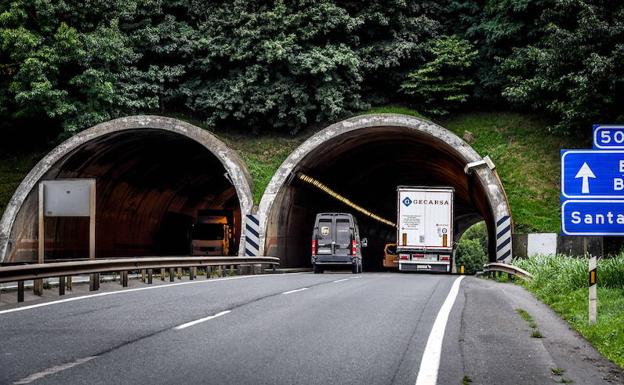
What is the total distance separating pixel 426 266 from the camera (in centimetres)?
3447

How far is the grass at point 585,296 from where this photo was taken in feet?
32.2

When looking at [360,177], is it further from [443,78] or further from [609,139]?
[609,139]

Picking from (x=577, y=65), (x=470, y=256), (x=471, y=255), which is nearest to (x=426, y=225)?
(x=577, y=65)

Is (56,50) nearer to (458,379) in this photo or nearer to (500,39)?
(500,39)

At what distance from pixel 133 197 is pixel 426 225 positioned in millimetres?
14467

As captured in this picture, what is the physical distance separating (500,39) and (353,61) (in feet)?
22.2

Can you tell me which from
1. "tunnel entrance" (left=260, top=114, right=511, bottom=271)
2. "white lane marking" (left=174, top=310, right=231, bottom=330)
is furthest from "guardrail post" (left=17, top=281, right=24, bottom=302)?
"tunnel entrance" (left=260, top=114, right=511, bottom=271)

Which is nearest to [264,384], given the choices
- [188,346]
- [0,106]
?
[188,346]

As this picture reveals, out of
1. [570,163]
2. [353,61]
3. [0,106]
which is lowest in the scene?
[570,163]

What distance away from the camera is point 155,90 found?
116 feet

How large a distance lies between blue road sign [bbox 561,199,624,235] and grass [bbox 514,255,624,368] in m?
1.32

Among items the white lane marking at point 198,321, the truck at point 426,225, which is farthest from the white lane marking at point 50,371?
the truck at point 426,225

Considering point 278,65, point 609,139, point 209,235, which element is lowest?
point 209,235

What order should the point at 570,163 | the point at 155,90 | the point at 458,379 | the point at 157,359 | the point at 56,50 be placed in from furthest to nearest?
the point at 155,90 → the point at 56,50 → the point at 570,163 → the point at 157,359 → the point at 458,379
